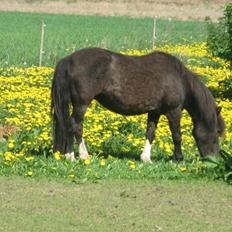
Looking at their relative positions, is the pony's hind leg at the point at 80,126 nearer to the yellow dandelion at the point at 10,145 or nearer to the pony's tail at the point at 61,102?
the pony's tail at the point at 61,102

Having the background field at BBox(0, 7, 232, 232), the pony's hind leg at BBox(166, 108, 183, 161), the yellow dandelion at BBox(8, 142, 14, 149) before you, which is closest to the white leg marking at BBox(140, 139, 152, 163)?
the background field at BBox(0, 7, 232, 232)

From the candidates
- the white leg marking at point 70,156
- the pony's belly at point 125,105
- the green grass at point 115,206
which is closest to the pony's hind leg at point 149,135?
the pony's belly at point 125,105

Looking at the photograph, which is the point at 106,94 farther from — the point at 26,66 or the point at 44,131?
the point at 26,66

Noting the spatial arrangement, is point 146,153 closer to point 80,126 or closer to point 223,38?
point 80,126

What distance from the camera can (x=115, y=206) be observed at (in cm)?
966

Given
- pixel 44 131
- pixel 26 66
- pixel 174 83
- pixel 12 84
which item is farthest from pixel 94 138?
pixel 26 66

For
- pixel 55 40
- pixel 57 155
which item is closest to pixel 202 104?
pixel 57 155

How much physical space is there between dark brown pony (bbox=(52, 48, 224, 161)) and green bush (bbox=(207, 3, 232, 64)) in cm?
741

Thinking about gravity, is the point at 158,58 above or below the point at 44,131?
above

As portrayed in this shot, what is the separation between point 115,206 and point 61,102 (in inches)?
114

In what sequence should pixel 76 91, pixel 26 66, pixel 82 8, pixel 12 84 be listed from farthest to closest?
pixel 82 8, pixel 26 66, pixel 12 84, pixel 76 91

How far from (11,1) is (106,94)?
59.2 metres

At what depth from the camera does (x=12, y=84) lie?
64.2 ft

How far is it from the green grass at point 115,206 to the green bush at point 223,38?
378 inches
